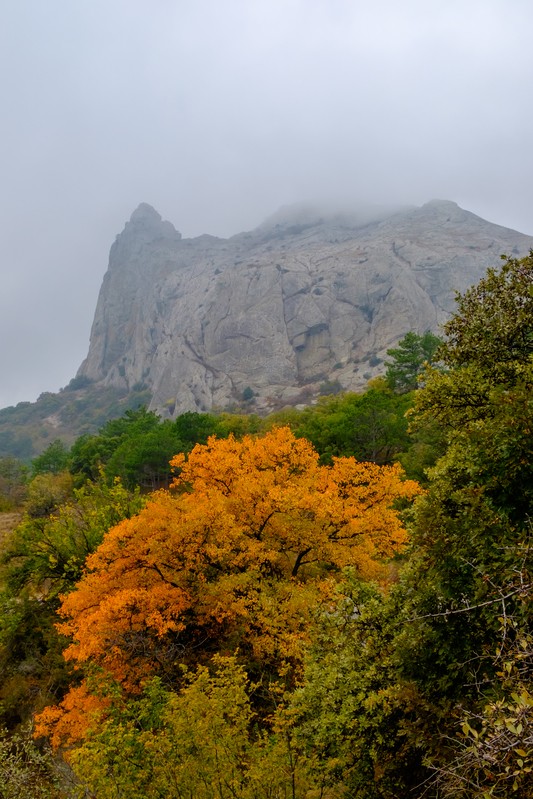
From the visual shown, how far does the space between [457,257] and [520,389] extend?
213981 millimetres

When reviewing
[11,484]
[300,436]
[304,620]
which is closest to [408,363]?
[300,436]

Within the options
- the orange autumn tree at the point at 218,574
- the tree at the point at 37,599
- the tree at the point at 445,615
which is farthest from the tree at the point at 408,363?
the tree at the point at 445,615

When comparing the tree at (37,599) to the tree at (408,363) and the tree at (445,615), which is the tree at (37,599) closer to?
the tree at (445,615)

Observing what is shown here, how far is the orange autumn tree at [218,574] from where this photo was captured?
726 inches

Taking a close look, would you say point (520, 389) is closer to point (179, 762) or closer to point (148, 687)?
point (179, 762)

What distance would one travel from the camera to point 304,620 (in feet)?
47.1

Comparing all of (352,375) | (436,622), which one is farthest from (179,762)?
(352,375)

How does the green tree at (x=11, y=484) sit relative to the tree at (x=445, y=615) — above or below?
above

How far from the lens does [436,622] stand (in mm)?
8688

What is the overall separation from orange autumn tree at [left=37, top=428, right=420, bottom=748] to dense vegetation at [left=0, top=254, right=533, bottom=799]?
0.35ft

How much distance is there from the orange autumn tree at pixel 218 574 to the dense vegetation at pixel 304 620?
4.2 inches

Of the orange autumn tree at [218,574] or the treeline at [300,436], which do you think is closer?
the orange autumn tree at [218,574]

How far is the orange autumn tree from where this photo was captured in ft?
60.5

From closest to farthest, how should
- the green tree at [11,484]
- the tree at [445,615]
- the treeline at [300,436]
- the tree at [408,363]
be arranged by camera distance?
the tree at [445,615], the treeline at [300,436], the green tree at [11,484], the tree at [408,363]
